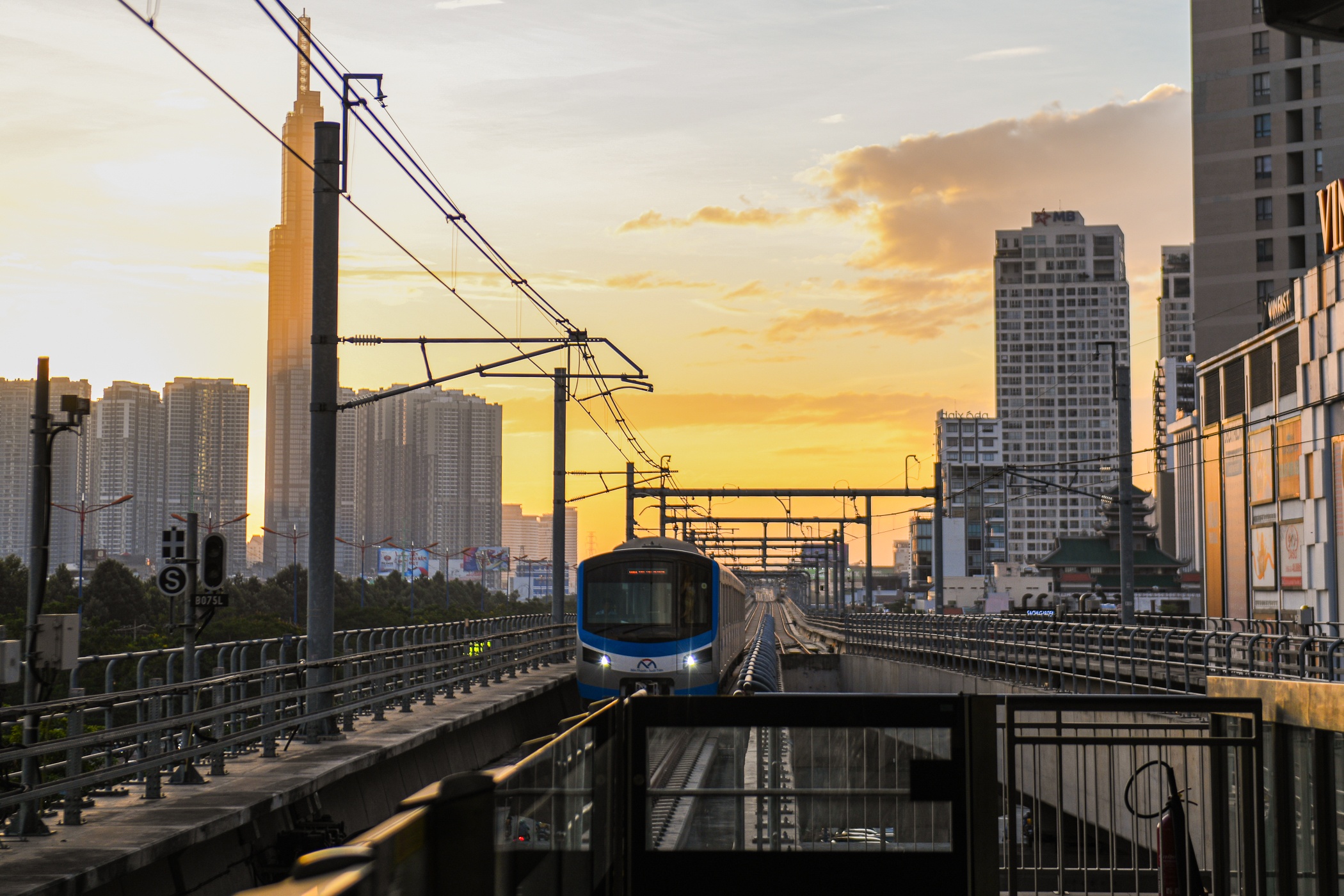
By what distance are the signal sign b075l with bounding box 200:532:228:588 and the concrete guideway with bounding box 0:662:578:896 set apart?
208 centimetres

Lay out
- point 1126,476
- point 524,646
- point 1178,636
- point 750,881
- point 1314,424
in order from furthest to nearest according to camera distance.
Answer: point 1314,424 → point 524,646 → point 1126,476 → point 1178,636 → point 750,881

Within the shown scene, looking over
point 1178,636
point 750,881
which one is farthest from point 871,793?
point 1178,636

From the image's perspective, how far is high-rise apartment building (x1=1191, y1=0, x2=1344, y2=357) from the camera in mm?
79812

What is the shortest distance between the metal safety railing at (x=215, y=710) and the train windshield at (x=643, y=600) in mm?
2650

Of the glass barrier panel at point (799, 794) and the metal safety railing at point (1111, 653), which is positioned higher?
the glass barrier panel at point (799, 794)

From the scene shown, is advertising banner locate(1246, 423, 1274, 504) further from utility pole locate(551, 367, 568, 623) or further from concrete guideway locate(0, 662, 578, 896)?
concrete guideway locate(0, 662, 578, 896)

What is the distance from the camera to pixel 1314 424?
48.9 m

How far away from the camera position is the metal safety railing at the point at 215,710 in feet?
36.4

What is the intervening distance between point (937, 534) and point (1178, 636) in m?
28.6

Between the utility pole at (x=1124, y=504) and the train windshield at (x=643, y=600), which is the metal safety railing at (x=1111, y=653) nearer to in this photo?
the utility pole at (x=1124, y=504)

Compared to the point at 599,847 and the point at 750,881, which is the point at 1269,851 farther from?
the point at 599,847

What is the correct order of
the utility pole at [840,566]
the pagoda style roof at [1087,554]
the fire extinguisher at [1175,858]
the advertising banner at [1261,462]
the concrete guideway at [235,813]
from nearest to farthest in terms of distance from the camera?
the fire extinguisher at [1175,858]
the concrete guideway at [235,813]
the advertising banner at [1261,462]
the utility pole at [840,566]
the pagoda style roof at [1087,554]

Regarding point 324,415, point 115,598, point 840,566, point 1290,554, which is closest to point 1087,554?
point 840,566

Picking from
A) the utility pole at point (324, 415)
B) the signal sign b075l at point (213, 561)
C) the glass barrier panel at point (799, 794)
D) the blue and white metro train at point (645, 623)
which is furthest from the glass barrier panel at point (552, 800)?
the blue and white metro train at point (645, 623)
